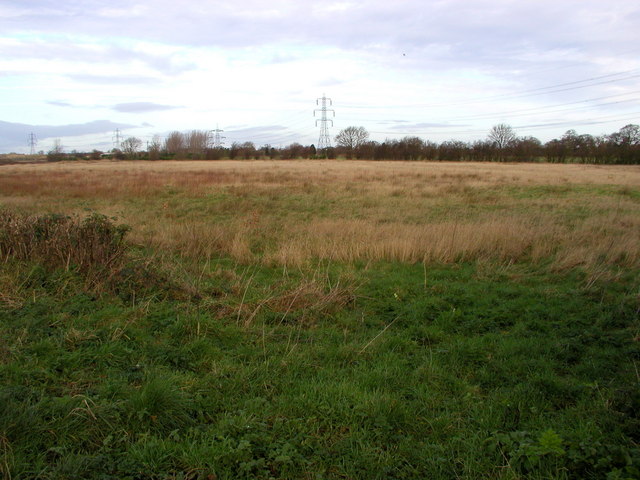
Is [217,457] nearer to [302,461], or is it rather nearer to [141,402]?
[302,461]

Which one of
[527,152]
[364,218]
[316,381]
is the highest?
[527,152]

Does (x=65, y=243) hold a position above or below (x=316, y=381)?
above

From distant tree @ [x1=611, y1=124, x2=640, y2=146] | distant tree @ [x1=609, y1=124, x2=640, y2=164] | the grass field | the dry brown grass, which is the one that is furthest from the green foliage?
distant tree @ [x1=611, y1=124, x2=640, y2=146]

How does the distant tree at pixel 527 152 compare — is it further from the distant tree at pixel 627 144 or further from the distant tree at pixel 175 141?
the distant tree at pixel 175 141

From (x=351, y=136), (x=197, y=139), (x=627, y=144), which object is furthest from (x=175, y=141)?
(x=627, y=144)

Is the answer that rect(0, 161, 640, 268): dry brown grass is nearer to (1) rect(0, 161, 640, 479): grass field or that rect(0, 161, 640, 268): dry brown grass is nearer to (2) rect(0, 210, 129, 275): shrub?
(1) rect(0, 161, 640, 479): grass field

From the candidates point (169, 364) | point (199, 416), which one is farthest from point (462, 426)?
point (169, 364)

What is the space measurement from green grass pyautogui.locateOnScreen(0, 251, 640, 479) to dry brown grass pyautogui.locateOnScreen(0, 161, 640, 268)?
2.06 m

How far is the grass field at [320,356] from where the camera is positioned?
290cm

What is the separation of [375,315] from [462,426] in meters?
2.44

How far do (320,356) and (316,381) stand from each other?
53 centimetres

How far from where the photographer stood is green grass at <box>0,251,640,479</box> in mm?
2855

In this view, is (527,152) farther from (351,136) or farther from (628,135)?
(351,136)

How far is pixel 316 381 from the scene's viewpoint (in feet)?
12.9
